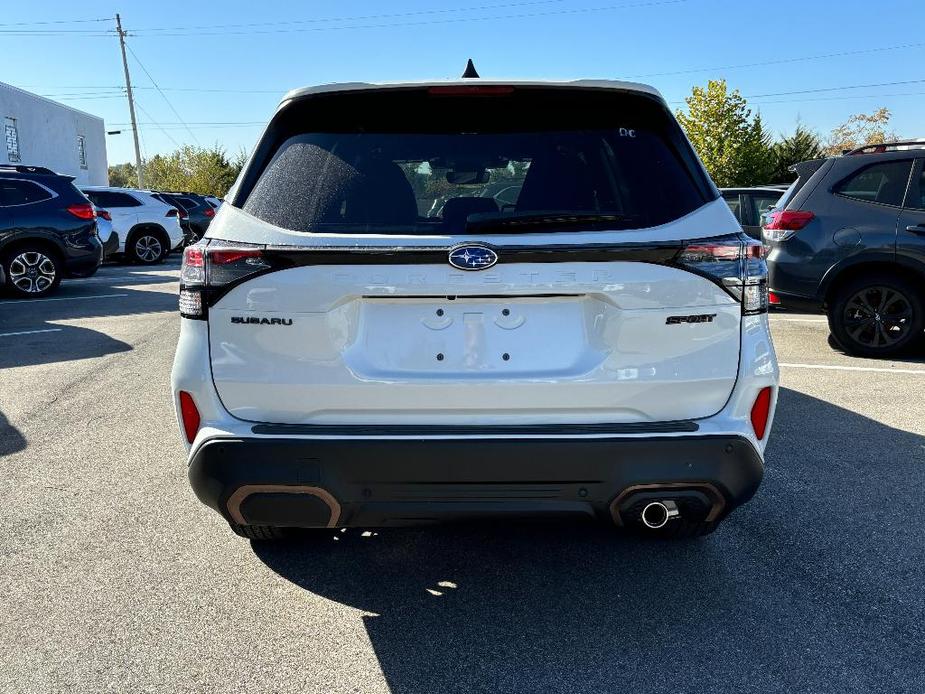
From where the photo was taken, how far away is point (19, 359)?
7.67 metres

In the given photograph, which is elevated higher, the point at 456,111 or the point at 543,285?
the point at 456,111

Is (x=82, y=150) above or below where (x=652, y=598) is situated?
above

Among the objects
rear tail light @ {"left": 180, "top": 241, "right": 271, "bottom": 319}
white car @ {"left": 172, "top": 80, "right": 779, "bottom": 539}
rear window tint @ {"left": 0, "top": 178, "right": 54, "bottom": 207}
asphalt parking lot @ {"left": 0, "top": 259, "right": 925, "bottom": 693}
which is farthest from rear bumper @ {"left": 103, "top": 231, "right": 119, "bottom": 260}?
white car @ {"left": 172, "top": 80, "right": 779, "bottom": 539}

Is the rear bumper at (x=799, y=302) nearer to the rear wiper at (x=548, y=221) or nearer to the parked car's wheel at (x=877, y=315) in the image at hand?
the parked car's wheel at (x=877, y=315)

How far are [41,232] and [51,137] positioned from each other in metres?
25.8

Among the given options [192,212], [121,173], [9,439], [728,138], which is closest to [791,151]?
[728,138]

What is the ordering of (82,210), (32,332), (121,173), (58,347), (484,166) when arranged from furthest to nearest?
(121,173), (82,210), (32,332), (58,347), (484,166)

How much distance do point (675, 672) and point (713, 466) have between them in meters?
0.65

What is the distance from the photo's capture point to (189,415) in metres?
2.71

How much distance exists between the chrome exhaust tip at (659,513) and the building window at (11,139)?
32612mm

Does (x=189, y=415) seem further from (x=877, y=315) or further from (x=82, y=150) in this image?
(x=82, y=150)

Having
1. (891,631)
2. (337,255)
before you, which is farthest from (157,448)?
(891,631)

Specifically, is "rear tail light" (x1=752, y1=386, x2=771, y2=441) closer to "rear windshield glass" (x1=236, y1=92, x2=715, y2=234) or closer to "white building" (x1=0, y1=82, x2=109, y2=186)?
"rear windshield glass" (x1=236, y1=92, x2=715, y2=234)

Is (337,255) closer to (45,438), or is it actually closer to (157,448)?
(157,448)
